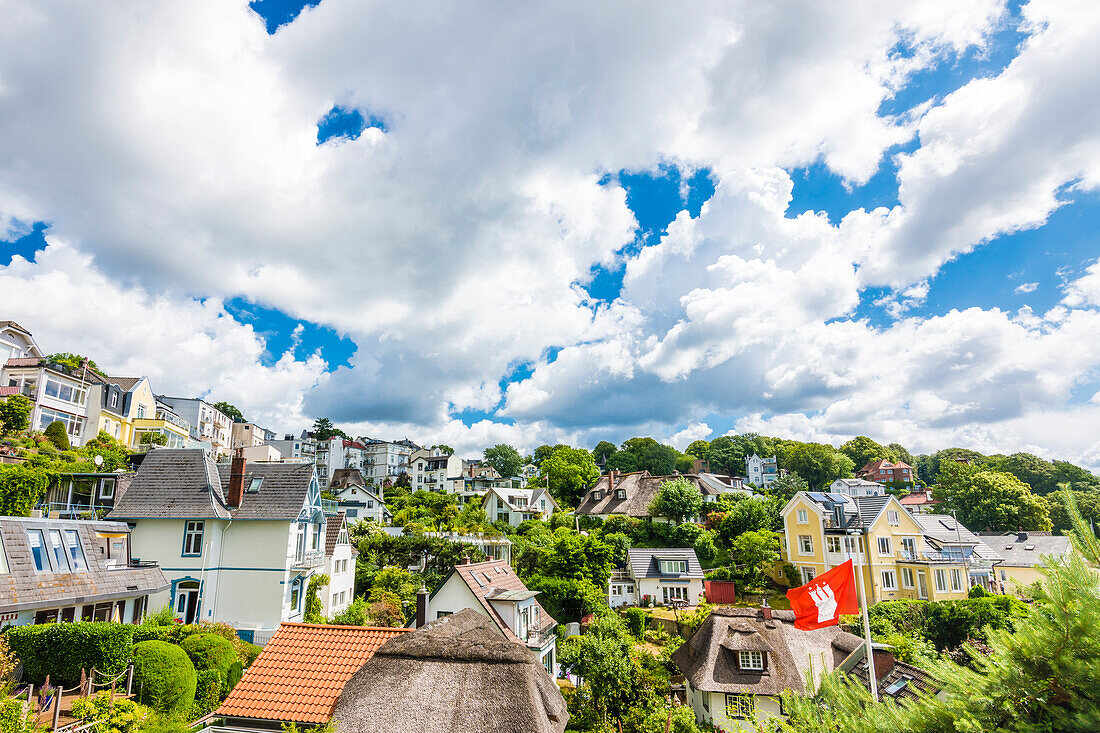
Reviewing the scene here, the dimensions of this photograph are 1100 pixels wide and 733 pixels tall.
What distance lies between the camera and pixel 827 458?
8875cm

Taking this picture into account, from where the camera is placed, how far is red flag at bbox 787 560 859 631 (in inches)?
547

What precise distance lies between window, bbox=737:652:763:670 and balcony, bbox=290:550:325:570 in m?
22.6

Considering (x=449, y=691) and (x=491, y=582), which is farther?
(x=491, y=582)

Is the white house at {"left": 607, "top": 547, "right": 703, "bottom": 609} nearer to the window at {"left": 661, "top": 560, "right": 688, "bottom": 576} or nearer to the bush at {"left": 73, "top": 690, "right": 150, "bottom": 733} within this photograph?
the window at {"left": 661, "top": 560, "right": 688, "bottom": 576}

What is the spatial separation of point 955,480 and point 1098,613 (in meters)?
79.8

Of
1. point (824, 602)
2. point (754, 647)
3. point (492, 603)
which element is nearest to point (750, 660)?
point (754, 647)

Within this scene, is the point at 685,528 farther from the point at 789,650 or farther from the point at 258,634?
the point at 258,634

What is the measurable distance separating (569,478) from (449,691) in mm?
62796

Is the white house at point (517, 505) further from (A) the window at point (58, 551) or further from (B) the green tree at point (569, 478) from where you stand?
(A) the window at point (58, 551)

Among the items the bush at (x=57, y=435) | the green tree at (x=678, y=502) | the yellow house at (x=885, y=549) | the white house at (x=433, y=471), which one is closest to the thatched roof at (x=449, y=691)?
the yellow house at (x=885, y=549)

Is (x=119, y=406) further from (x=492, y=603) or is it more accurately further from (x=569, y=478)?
(x=569, y=478)

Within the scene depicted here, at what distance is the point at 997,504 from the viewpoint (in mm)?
58250

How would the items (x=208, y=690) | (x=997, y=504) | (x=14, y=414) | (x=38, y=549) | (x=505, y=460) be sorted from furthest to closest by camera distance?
(x=505, y=460), (x=997, y=504), (x=14, y=414), (x=38, y=549), (x=208, y=690)

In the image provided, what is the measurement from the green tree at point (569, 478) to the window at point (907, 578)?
40724mm
